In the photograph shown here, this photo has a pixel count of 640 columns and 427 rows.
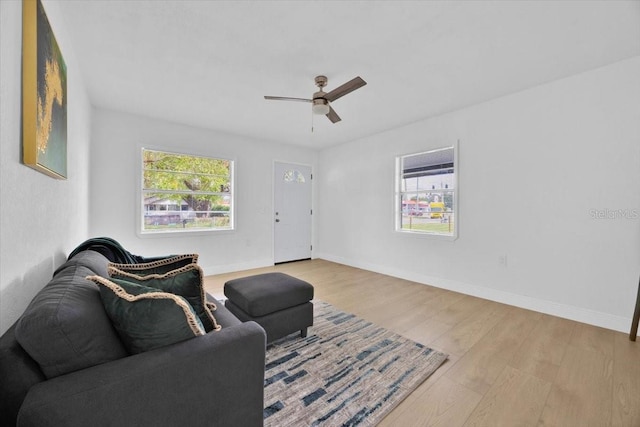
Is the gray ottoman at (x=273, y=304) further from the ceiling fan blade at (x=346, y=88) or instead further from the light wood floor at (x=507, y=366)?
the ceiling fan blade at (x=346, y=88)

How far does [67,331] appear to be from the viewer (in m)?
0.81

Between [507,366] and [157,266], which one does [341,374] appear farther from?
[157,266]

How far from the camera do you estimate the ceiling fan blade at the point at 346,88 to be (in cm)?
227

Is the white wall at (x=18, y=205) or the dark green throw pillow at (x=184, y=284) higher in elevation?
the white wall at (x=18, y=205)

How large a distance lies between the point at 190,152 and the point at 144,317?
3764 millimetres

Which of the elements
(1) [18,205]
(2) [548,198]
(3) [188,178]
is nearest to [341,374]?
(1) [18,205]

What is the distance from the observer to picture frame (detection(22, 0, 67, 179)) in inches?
44.0

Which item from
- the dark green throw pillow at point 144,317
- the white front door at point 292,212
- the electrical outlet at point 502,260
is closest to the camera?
the dark green throw pillow at point 144,317

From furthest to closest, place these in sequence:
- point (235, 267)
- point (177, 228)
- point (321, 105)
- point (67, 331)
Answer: point (235, 267) → point (177, 228) → point (321, 105) → point (67, 331)

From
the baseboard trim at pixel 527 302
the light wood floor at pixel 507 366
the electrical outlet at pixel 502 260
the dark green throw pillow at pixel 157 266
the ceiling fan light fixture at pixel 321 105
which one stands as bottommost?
the light wood floor at pixel 507 366

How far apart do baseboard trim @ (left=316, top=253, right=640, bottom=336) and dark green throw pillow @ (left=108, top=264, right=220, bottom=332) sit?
3310mm

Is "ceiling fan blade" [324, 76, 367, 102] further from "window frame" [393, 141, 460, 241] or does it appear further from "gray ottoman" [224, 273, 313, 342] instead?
"window frame" [393, 141, 460, 241]

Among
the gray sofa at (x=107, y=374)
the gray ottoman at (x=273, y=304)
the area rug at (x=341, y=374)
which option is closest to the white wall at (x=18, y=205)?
the gray sofa at (x=107, y=374)

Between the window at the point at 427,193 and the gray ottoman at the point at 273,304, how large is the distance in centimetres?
246
